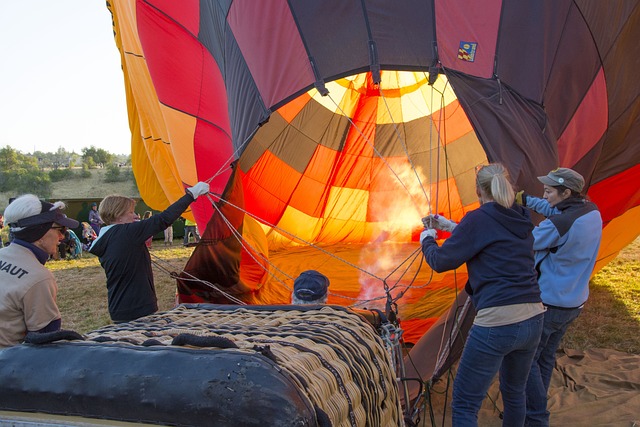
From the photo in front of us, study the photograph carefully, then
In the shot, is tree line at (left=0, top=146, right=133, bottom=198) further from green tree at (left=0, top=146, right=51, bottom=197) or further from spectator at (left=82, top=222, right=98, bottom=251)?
spectator at (left=82, top=222, right=98, bottom=251)

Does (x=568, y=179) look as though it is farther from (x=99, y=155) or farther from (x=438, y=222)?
(x=99, y=155)

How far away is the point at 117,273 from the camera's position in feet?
8.39

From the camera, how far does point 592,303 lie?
497 centimetres

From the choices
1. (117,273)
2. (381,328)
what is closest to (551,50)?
(381,328)

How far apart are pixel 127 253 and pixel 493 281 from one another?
1.56 m

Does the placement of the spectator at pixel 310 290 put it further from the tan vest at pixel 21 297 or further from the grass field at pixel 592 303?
the grass field at pixel 592 303

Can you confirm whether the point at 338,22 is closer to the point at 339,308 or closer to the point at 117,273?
the point at 117,273

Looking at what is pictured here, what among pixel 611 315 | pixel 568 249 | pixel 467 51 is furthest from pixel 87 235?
pixel 568 249

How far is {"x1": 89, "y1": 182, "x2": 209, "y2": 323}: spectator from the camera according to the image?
2.52 m

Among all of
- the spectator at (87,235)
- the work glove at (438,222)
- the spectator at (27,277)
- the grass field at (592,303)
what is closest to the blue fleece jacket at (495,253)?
the work glove at (438,222)

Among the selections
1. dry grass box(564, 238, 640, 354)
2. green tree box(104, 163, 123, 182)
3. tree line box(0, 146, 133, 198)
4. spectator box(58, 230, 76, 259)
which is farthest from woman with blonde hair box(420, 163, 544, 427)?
green tree box(104, 163, 123, 182)

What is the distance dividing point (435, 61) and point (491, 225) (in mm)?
1438

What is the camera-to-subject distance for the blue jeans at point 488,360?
2.03 m

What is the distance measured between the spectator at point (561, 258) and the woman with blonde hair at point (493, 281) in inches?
16.8
